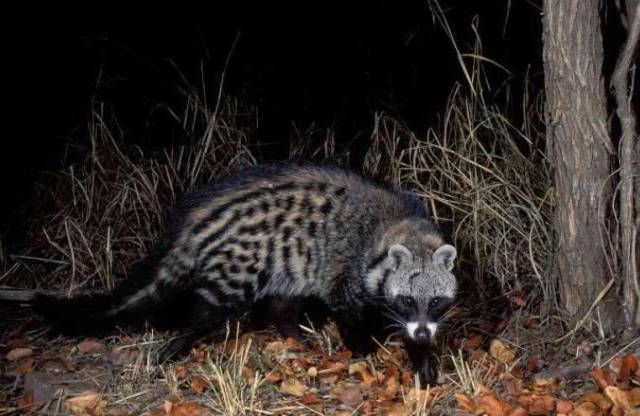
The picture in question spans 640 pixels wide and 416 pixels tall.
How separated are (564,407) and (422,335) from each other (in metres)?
0.95

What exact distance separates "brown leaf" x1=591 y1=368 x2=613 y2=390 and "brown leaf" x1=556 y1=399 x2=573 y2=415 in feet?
0.81

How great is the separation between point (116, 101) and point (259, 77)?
4.52ft

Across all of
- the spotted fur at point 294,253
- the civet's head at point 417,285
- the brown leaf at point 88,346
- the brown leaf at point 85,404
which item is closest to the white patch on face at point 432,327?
the civet's head at point 417,285

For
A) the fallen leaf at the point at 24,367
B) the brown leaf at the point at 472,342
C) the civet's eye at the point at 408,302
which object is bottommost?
the fallen leaf at the point at 24,367

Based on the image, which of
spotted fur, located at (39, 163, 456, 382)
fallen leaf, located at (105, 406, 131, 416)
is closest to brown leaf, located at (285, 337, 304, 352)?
spotted fur, located at (39, 163, 456, 382)

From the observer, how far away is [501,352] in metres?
5.39

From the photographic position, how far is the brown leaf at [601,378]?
4.71m

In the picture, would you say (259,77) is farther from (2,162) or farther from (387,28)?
(2,162)

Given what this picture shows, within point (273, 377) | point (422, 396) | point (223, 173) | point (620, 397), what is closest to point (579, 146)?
point (620, 397)

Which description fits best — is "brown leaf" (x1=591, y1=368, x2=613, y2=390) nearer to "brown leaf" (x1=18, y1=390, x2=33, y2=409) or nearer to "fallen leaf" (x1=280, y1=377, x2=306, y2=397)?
"fallen leaf" (x1=280, y1=377, x2=306, y2=397)

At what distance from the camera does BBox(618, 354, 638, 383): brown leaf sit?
478cm

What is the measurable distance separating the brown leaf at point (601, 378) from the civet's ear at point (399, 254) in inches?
51.3

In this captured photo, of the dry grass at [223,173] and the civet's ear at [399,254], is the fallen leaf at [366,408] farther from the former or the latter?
the civet's ear at [399,254]

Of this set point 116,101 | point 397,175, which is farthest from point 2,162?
point 397,175
